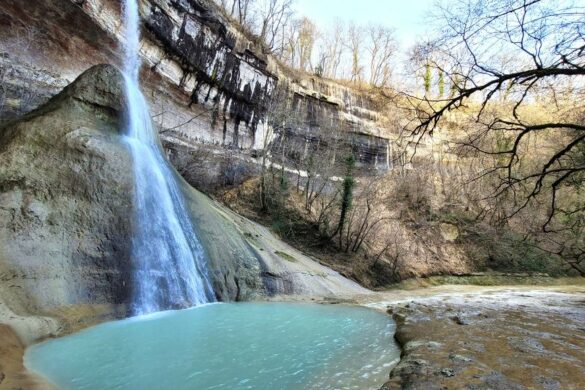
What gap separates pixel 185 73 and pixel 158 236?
13505 mm

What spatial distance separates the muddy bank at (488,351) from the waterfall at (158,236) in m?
4.73

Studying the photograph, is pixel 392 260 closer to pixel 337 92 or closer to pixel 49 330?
pixel 49 330

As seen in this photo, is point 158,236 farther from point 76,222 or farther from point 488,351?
point 488,351

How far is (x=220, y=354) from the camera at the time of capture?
5.07 metres

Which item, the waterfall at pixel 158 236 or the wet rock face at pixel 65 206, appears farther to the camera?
the waterfall at pixel 158 236

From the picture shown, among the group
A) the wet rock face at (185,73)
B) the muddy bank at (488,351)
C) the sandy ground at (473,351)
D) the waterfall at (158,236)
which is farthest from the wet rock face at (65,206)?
the muddy bank at (488,351)

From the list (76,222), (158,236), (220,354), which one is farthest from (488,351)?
(76,222)

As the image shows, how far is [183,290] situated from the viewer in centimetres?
886

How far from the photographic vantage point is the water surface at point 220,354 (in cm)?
404

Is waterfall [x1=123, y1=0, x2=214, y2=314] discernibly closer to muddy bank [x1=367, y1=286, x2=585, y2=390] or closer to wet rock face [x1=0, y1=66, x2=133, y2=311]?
wet rock face [x1=0, y1=66, x2=133, y2=311]

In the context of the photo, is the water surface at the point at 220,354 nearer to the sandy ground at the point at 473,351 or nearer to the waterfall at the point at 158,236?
the sandy ground at the point at 473,351

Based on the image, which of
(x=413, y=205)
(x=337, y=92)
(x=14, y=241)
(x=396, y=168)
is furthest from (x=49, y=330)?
(x=337, y=92)

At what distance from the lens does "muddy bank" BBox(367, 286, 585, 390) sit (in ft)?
12.5

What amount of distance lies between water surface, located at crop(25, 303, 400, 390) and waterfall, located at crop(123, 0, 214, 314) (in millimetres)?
763
